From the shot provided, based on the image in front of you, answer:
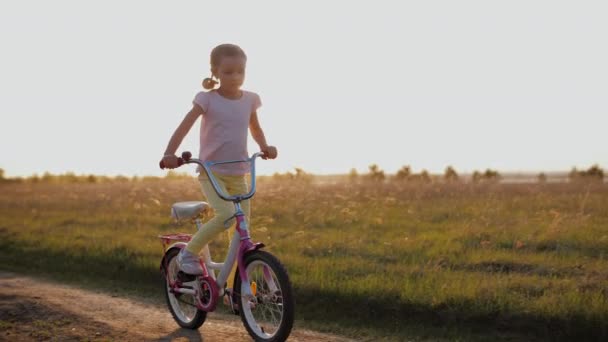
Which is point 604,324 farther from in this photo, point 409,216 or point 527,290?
point 409,216

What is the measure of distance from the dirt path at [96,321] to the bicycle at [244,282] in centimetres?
31

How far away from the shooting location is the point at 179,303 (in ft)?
21.4

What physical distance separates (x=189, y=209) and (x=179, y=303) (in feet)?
4.34

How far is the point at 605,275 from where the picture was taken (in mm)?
6941

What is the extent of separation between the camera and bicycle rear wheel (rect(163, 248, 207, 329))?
6230 mm

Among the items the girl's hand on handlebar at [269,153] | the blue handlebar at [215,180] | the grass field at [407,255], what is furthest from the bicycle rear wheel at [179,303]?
the girl's hand on handlebar at [269,153]

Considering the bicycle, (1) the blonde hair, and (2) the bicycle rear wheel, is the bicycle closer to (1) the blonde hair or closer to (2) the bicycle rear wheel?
(2) the bicycle rear wheel

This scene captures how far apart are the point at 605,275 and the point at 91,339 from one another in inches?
215

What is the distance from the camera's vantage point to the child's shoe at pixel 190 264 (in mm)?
5702

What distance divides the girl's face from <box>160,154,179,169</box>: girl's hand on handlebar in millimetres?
742

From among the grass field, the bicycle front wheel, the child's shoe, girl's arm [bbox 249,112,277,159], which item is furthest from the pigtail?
the grass field

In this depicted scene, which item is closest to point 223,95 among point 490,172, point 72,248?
point 72,248

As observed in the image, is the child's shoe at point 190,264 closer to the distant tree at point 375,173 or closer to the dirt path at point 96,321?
the dirt path at point 96,321

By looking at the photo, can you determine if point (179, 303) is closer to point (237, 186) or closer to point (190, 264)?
point (190, 264)
